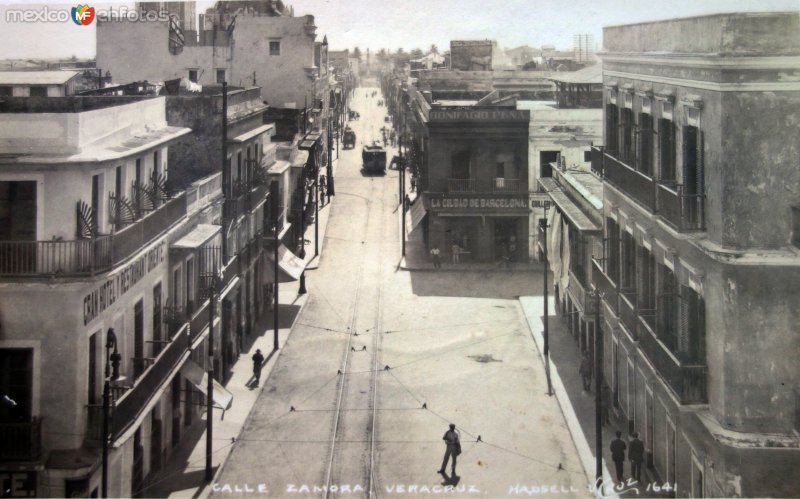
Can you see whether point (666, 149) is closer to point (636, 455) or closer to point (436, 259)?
point (636, 455)

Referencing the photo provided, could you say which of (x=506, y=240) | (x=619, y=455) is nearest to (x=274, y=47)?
(x=506, y=240)

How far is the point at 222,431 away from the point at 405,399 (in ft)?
19.9

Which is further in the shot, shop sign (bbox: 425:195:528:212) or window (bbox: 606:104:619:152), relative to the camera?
shop sign (bbox: 425:195:528:212)

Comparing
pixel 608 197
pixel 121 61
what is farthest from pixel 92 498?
pixel 121 61

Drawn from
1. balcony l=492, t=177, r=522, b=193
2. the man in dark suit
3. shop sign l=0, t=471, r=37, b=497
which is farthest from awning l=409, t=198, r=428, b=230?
shop sign l=0, t=471, r=37, b=497

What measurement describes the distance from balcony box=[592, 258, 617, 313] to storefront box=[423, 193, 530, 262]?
23092 millimetres

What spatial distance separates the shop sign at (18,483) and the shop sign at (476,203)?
36322 millimetres

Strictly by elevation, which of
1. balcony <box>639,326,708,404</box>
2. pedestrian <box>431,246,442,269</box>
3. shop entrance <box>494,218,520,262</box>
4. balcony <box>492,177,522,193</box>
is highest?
balcony <box>492,177,522,193</box>

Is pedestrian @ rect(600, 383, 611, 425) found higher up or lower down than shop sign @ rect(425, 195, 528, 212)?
lower down

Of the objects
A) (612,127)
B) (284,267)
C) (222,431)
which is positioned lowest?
(222,431)

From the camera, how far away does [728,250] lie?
1650cm

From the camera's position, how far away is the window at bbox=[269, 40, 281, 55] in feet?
228

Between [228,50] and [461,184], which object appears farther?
[228,50]

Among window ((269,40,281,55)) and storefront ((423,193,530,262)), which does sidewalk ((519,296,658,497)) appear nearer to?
storefront ((423,193,530,262))
